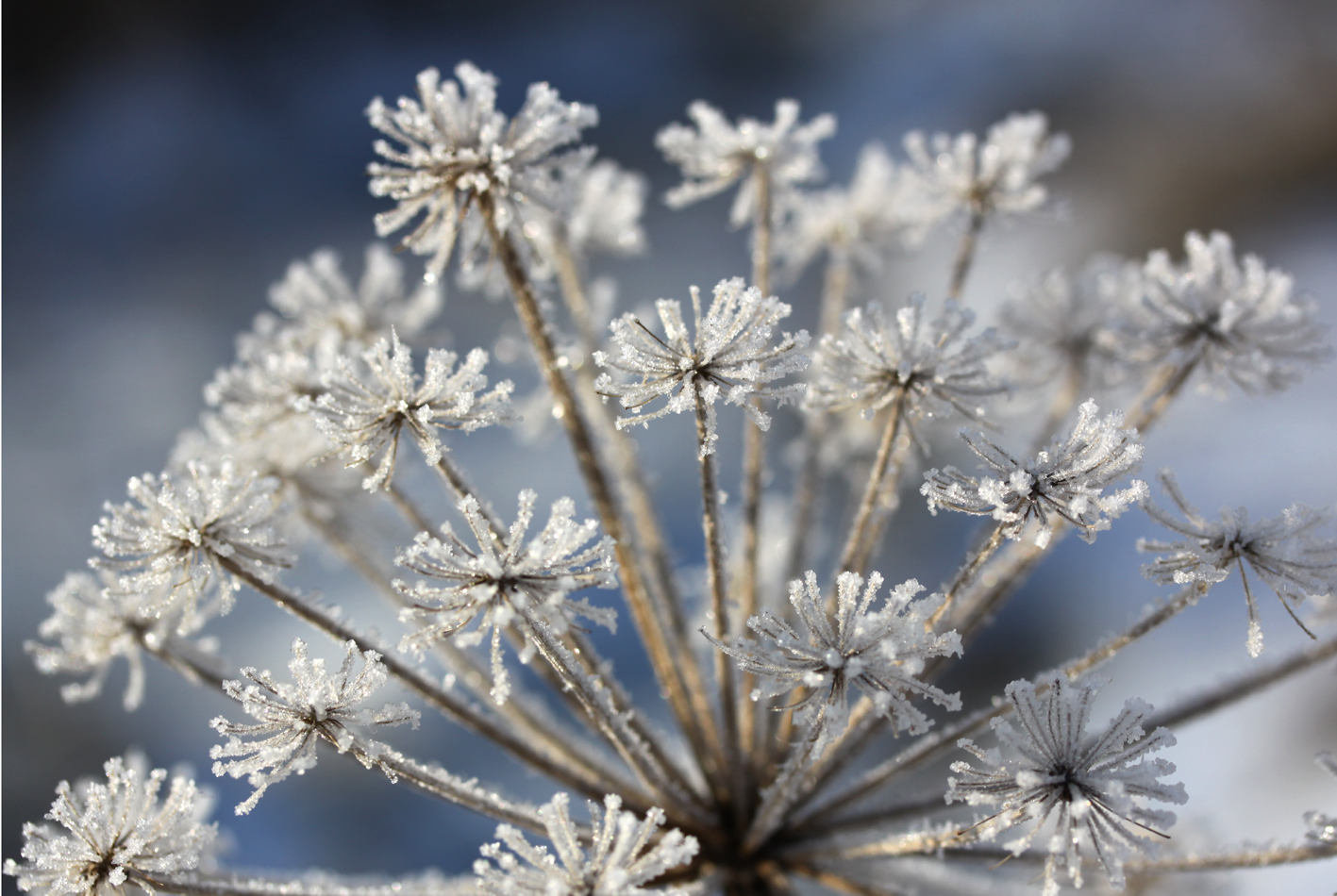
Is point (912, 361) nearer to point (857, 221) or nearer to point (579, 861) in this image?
point (579, 861)

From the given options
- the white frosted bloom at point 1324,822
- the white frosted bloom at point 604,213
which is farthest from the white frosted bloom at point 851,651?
the white frosted bloom at point 604,213

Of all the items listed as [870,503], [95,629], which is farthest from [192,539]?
[870,503]

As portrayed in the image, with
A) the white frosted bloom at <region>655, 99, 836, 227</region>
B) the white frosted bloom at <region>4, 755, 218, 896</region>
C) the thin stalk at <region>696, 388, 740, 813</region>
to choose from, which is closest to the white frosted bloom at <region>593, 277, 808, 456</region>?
the thin stalk at <region>696, 388, 740, 813</region>

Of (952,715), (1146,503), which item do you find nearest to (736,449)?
(952,715)

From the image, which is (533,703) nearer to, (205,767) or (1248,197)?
(205,767)

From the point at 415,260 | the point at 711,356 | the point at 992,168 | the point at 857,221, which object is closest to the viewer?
the point at 711,356

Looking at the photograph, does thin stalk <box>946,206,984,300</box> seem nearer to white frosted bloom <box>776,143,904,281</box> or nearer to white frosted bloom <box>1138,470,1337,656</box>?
white frosted bloom <box>776,143,904,281</box>

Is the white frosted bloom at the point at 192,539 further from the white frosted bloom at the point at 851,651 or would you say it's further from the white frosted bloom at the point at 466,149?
the white frosted bloom at the point at 851,651

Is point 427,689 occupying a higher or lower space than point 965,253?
lower
